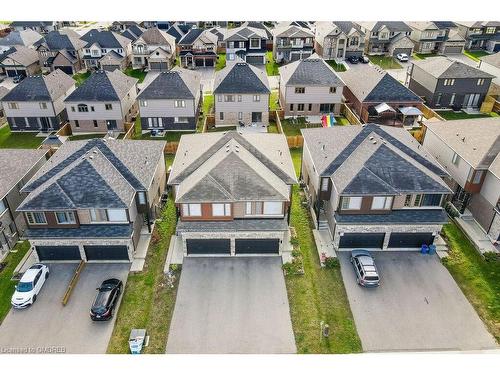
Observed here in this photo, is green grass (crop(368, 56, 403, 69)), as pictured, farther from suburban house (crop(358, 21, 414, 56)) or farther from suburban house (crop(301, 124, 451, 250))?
suburban house (crop(301, 124, 451, 250))

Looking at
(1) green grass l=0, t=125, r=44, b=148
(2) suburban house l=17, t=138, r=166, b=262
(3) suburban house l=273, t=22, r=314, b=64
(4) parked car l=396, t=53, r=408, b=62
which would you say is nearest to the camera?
(2) suburban house l=17, t=138, r=166, b=262

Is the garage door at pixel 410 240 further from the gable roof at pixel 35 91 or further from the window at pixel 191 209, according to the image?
the gable roof at pixel 35 91

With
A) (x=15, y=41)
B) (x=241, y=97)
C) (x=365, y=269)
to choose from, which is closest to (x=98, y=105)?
(x=241, y=97)

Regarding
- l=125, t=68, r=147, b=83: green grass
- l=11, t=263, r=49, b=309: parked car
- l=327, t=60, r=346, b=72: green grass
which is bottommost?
l=11, t=263, r=49, b=309: parked car

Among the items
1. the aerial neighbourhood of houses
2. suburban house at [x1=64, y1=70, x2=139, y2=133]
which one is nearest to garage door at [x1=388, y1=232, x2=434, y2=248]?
the aerial neighbourhood of houses

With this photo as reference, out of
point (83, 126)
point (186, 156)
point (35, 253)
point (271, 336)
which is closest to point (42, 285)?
point (35, 253)

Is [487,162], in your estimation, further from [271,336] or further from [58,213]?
[58,213]

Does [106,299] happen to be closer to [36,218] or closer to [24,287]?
[24,287]
